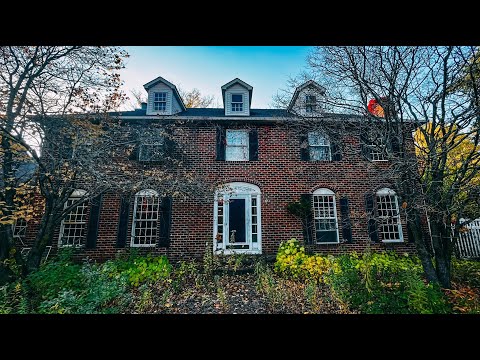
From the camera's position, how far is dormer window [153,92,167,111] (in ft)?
30.8

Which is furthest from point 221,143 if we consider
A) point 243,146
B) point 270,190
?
point 270,190

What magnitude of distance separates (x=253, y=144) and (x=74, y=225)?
22.7 feet

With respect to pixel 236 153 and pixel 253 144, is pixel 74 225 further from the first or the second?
pixel 253 144

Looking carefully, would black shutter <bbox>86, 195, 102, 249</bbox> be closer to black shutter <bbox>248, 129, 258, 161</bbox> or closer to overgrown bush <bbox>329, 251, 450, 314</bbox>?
black shutter <bbox>248, 129, 258, 161</bbox>

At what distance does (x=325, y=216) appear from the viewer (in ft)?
26.8

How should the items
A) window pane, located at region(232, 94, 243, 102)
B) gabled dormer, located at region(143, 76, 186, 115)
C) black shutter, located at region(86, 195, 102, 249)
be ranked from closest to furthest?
1. black shutter, located at region(86, 195, 102, 249)
2. gabled dormer, located at region(143, 76, 186, 115)
3. window pane, located at region(232, 94, 243, 102)

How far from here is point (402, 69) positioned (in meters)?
5.02

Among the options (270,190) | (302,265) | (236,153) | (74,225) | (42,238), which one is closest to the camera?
(42,238)

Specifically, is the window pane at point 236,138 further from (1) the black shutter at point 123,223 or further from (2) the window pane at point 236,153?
(1) the black shutter at point 123,223

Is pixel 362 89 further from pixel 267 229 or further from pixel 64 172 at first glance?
pixel 64 172

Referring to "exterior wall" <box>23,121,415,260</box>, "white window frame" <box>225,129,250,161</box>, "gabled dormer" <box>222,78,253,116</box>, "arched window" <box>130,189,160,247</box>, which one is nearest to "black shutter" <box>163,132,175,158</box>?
"exterior wall" <box>23,121,415,260</box>

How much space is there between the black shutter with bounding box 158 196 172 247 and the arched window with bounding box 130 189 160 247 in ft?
0.62
